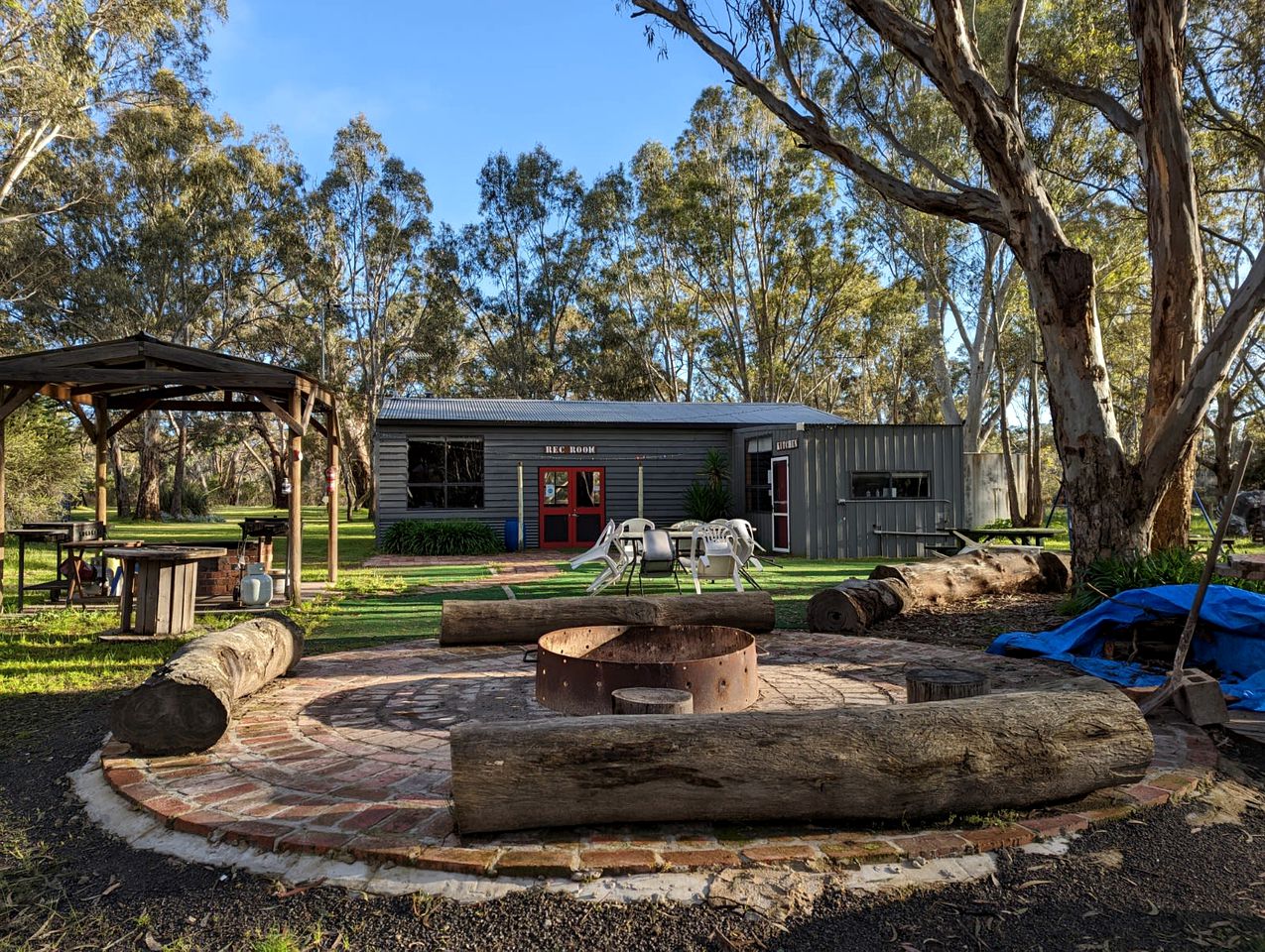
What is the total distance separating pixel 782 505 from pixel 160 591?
11.9 m

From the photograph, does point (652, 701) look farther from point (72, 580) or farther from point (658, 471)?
point (658, 471)

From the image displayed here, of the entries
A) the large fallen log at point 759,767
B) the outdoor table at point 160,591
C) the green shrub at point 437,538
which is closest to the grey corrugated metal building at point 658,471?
the green shrub at point 437,538

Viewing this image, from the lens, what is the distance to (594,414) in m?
19.3

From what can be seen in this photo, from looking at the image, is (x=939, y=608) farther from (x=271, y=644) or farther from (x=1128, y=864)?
(x=271, y=644)

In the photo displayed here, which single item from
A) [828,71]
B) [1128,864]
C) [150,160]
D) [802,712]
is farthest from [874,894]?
[150,160]

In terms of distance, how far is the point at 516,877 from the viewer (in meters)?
2.57

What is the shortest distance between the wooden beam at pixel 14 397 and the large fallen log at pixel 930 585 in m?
8.44

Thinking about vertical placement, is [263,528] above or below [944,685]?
above

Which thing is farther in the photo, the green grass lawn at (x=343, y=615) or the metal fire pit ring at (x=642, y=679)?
the green grass lawn at (x=343, y=615)

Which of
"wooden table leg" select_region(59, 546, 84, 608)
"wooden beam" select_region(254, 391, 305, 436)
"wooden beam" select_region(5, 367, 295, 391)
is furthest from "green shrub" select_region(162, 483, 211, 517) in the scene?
"wooden beam" select_region(254, 391, 305, 436)

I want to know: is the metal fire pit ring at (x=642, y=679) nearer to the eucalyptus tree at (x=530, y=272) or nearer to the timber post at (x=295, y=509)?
the timber post at (x=295, y=509)

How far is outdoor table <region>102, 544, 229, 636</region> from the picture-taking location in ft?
22.3

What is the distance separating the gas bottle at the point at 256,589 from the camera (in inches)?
331

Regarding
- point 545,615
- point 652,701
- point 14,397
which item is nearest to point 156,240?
point 14,397
